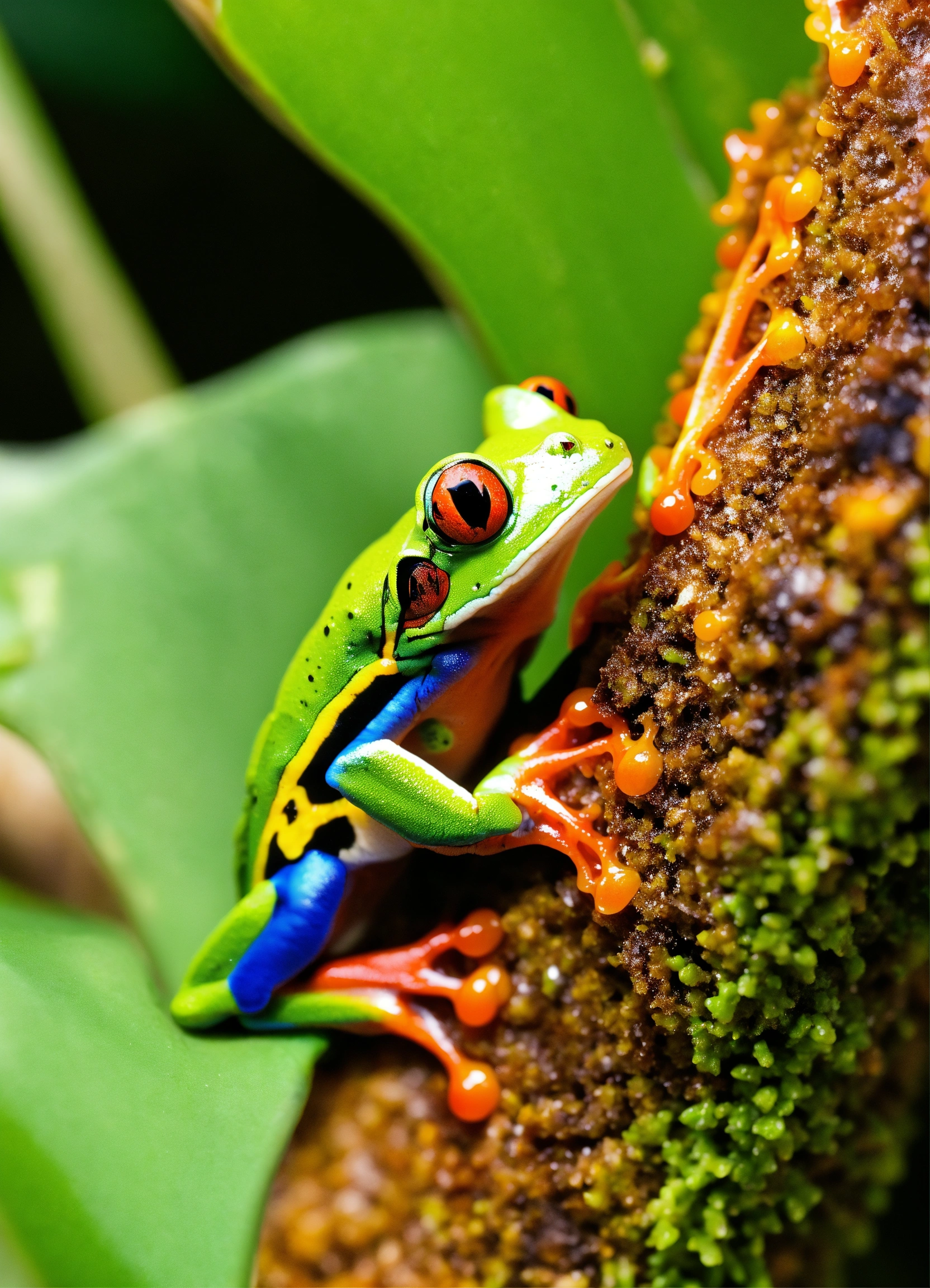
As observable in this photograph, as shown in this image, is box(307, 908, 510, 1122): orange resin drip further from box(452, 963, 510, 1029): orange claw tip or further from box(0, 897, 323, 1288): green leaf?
box(0, 897, 323, 1288): green leaf

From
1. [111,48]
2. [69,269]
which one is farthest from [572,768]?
[111,48]

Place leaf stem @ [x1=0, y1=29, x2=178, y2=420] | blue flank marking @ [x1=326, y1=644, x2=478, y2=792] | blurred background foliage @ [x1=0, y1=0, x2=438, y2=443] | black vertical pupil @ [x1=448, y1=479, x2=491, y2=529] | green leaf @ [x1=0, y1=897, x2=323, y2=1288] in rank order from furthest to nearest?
blurred background foliage @ [x1=0, y1=0, x2=438, y2=443] → leaf stem @ [x1=0, y1=29, x2=178, y2=420] → blue flank marking @ [x1=326, y1=644, x2=478, y2=792] → black vertical pupil @ [x1=448, y1=479, x2=491, y2=529] → green leaf @ [x1=0, y1=897, x2=323, y2=1288]

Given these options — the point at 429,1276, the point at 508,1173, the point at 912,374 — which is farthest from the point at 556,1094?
the point at 912,374

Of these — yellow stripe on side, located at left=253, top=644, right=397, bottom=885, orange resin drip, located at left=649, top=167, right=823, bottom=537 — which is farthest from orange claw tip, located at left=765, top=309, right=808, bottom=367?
yellow stripe on side, located at left=253, top=644, right=397, bottom=885

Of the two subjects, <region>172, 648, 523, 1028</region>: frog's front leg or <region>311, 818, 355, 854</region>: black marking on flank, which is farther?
<region>311, 818, 355, 854</region>: black marking on flank

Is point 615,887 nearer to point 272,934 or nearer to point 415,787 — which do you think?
point 415,787

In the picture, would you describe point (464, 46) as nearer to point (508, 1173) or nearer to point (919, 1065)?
point (508, 1173)

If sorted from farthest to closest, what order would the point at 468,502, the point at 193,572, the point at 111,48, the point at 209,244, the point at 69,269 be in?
the point at 209,244
the point at 111,48
the point at 69,269
the point at 193,572
the point at 468,502
